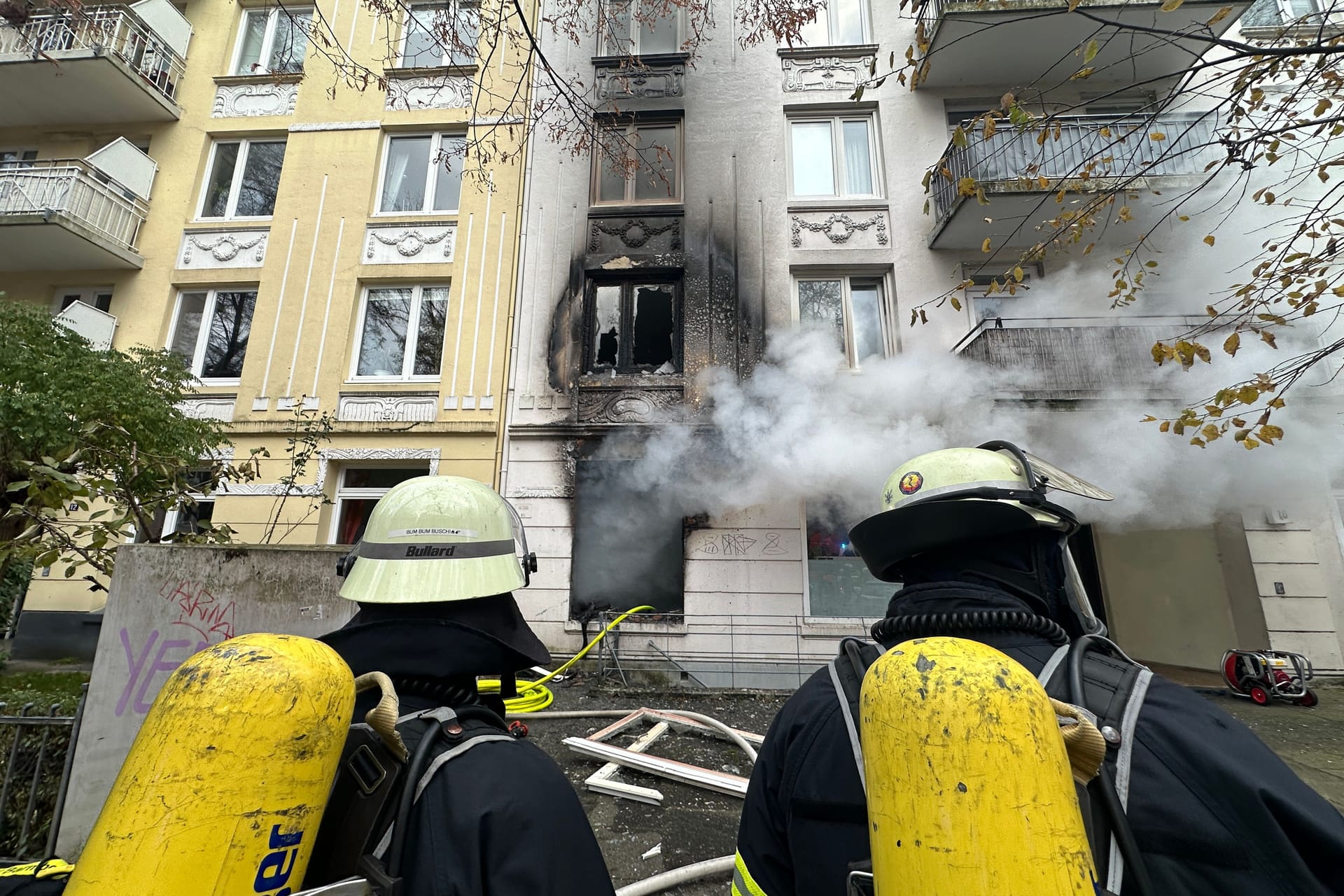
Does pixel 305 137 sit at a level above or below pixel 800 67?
below

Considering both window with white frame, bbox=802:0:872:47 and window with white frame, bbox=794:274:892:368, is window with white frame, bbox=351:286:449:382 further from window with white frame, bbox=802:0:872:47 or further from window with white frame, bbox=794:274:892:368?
window with white frame, bbox=802:0:872:47

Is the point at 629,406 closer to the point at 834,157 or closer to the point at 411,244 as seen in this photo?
the point at 411,244

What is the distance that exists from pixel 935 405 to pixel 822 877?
7.39 meters

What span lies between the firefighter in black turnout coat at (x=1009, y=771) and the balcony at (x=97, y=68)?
1409 cm

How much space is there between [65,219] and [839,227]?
39.1 feet

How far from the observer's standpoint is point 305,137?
9992 millimetres

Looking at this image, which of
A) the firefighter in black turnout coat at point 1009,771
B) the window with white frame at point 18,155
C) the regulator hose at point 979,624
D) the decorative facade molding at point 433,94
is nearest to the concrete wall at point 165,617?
the firefighter in black turnout coat at point 1009,771

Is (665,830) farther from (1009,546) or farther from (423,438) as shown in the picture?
(423,438)

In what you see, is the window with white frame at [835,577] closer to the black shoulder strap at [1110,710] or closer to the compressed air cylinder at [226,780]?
the black shoulder strap at [1110,710]

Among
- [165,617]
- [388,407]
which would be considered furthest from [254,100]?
[165,617]

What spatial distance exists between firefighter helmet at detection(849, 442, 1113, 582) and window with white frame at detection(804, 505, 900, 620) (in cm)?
658

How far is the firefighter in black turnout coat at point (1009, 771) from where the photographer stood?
0.88 m

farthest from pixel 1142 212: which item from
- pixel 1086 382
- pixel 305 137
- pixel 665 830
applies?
pixel 305 137

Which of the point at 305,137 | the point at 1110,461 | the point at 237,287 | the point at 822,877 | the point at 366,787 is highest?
the point at 305,137
